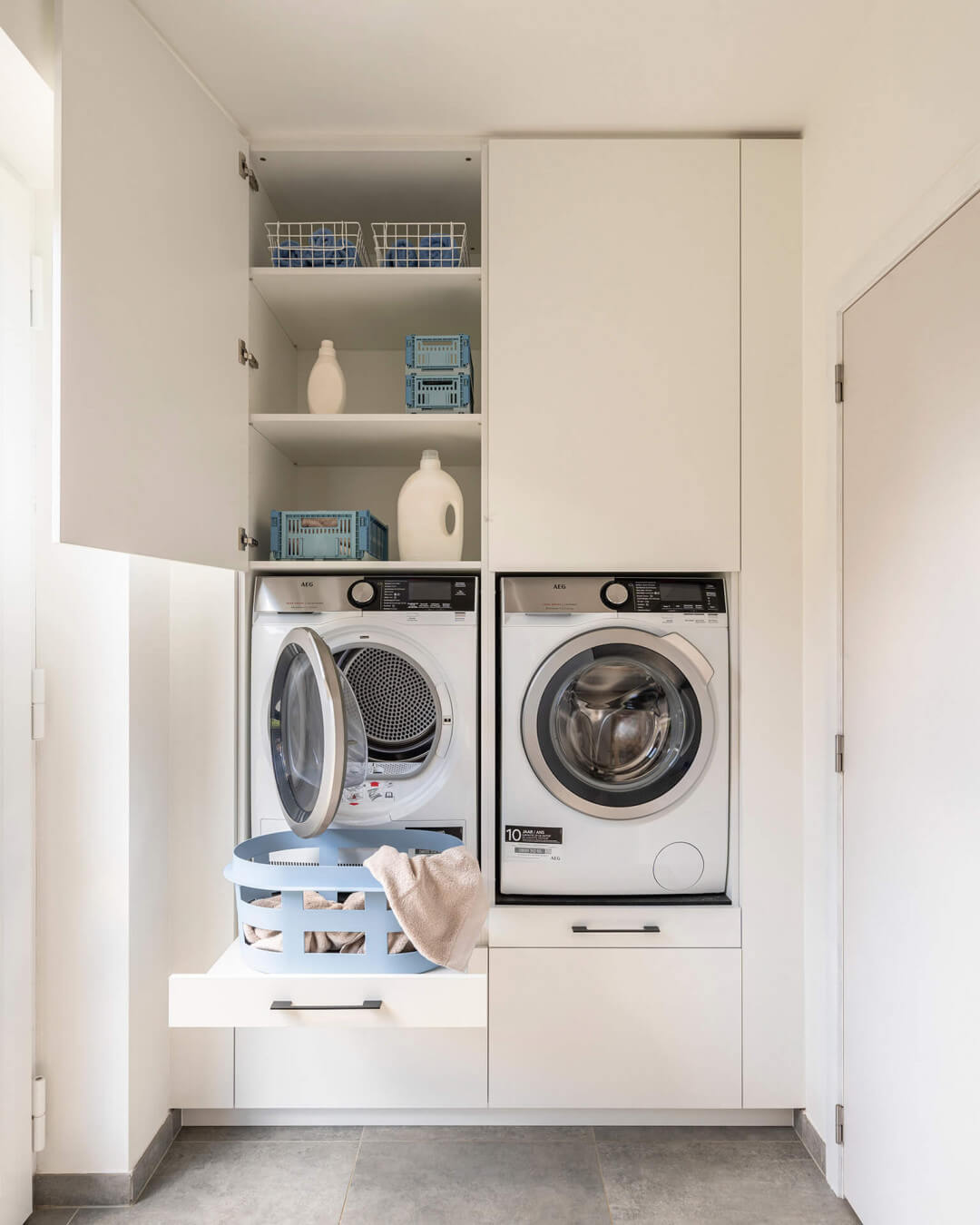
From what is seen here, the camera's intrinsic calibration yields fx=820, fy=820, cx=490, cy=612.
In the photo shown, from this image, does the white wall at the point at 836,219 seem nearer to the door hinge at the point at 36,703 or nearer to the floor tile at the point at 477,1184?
the floor tile at the point at 477,1184

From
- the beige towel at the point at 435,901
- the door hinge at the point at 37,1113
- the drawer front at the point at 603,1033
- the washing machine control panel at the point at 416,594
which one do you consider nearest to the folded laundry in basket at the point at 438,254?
the washing machine control panel at the point at 416,594

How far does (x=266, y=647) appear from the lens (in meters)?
2.14

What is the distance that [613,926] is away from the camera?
209 cm

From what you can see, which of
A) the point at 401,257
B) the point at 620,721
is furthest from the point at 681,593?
the point at 401,257

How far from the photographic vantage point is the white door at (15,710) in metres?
1.73

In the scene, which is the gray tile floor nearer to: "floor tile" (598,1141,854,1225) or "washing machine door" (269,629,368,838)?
"floor tile" (598,1141,854,1225)

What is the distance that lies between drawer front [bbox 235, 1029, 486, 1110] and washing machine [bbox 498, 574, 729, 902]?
0.43m

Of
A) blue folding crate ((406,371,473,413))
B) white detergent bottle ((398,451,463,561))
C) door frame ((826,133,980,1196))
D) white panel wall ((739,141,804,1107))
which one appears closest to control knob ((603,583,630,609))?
white panel wall ((739,141,804,1107))

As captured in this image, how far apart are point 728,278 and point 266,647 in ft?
5.05

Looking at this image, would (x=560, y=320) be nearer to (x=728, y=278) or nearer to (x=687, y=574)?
(x=728, y=278)

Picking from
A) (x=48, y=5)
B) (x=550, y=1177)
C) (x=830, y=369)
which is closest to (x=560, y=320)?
(x=830, y=369)

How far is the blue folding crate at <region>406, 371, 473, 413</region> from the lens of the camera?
224cm

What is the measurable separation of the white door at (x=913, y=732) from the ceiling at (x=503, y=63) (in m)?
0.62

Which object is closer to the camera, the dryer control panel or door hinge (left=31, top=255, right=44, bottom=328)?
door hinge (left=31, top=255, right=44, bottom=328)
